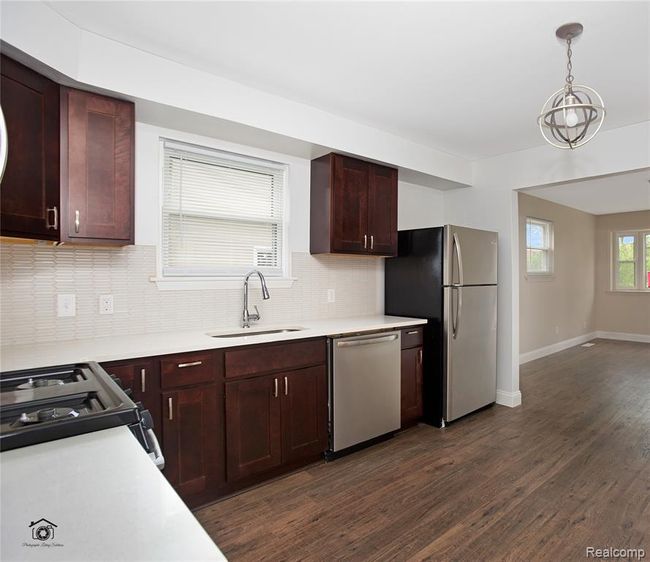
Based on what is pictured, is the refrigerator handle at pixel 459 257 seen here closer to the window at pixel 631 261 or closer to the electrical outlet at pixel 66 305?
the electrical outlet at pixel 66 305

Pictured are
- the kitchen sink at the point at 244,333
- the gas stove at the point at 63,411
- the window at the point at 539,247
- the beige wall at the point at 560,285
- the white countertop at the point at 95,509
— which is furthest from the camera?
the window at the point at 539,247

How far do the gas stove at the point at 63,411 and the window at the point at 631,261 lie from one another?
8981 mm

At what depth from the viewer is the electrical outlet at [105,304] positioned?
2414mm

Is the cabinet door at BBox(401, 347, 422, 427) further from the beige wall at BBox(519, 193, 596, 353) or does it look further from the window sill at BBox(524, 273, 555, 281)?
the window sill at BBox(524, 273, 555, 281)

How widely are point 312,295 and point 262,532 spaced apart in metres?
1.83

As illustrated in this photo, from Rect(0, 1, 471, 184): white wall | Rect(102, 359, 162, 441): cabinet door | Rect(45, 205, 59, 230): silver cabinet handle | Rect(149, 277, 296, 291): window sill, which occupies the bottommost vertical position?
Rect(102, 359, 162, 441): cabinet door

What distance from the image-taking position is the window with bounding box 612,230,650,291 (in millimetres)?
7477

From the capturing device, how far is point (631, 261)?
7.66 meters

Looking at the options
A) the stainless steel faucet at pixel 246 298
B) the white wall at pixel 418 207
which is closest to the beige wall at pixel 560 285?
the white wall at pixel 418 207

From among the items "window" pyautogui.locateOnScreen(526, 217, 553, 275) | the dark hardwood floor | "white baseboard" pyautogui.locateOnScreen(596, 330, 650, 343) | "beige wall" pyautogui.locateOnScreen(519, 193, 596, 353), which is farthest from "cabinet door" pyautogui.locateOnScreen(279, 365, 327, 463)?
"white baseboard" pyautogui.locateOnScreen(596, 330, 650, 343)

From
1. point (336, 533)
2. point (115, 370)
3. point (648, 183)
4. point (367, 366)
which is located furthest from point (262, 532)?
point (648, 183)

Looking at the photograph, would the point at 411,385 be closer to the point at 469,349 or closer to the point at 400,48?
the point at 469,349

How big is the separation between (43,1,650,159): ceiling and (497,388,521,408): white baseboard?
2.61 meters

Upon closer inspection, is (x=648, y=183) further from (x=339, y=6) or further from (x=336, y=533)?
(x=336, y=533)
